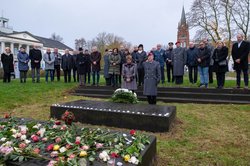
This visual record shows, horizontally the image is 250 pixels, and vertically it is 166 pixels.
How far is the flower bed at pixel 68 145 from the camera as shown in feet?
9.79

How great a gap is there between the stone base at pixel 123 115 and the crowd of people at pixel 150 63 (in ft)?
7.81

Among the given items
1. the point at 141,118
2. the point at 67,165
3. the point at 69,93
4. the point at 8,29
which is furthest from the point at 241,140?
the point at 8,29

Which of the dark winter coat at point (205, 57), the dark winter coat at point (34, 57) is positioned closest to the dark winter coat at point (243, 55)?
the dark winter coat at point (205, 57)

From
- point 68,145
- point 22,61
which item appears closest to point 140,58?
point 22,61

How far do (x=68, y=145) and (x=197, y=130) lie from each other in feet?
12.9

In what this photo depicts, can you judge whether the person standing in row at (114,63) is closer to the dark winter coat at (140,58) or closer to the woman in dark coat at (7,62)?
the dark winter coat at (140,58)

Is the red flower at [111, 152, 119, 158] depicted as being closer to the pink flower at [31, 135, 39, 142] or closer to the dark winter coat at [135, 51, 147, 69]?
the pink flower at [31, 135, 39, 142]

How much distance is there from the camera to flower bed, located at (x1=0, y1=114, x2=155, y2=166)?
298 centimetres

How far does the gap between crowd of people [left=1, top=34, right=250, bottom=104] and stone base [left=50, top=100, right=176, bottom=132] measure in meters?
2.38

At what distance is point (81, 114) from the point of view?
6992mm

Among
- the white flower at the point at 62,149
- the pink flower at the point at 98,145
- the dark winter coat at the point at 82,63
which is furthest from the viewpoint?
the dark winter coat at the point at 82,63

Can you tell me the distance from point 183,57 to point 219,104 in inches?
144

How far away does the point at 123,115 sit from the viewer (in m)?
6.40

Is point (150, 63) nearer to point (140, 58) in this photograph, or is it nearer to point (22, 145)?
point (140, 58)
